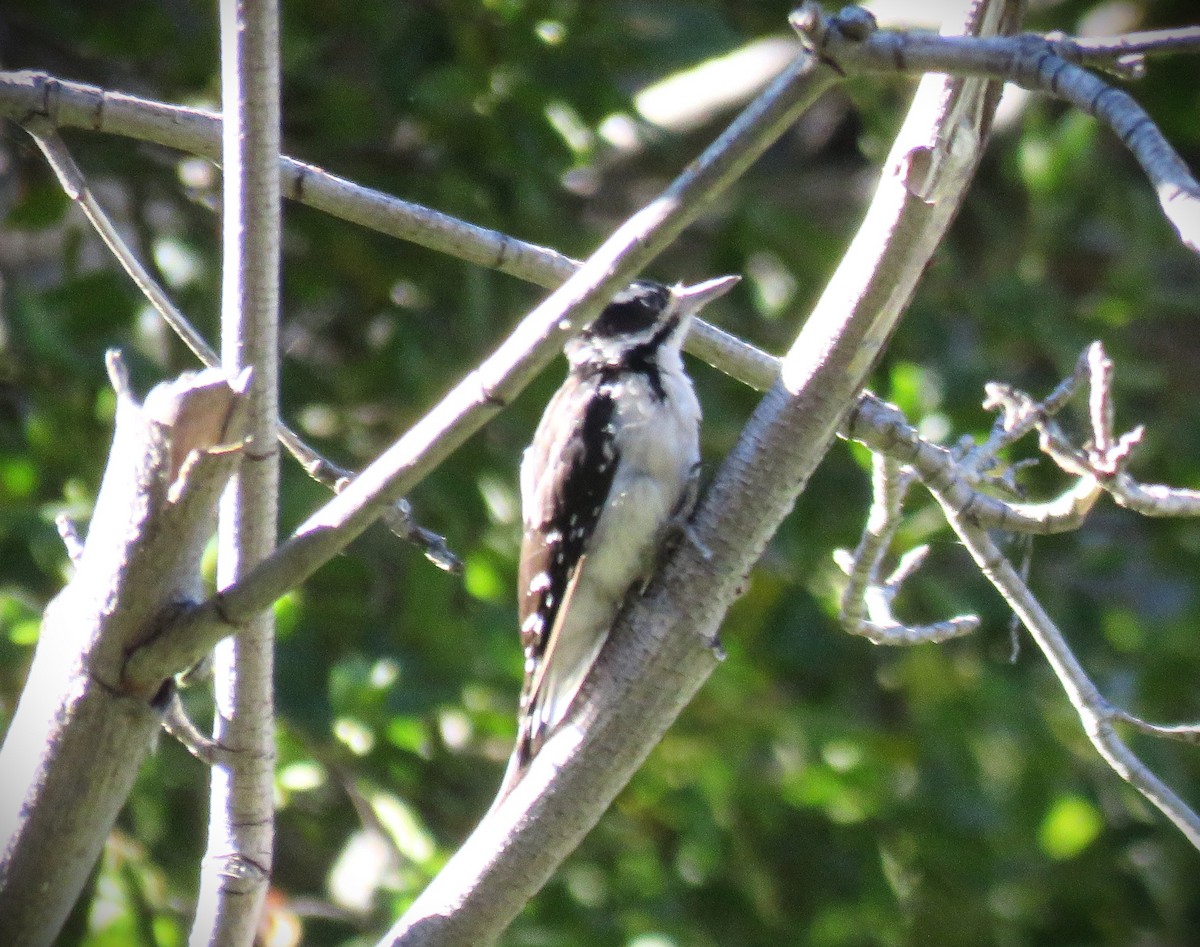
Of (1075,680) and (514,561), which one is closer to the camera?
(1075,680)

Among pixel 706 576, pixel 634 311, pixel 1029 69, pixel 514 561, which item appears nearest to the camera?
pixel 1029 69

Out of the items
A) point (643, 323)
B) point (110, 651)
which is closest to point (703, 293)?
point (643, 323)

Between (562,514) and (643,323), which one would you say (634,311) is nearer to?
(643,323)

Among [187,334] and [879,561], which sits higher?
[879,561]

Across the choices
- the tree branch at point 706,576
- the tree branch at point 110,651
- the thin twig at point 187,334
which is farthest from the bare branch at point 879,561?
the tree branch at point 110,651

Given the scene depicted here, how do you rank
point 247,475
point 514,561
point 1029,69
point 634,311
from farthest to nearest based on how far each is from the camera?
1. point 514,561
2. point 634,311
3. point 247,475
4. point 1029,69

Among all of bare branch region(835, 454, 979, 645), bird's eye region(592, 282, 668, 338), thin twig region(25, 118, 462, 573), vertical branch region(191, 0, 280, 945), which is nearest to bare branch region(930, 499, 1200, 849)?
bare branch region(835, 454, 979, 645)

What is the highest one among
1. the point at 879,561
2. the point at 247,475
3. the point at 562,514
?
the point at 562,514

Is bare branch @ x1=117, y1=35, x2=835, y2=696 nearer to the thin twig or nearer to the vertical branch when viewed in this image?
the vertical branch
